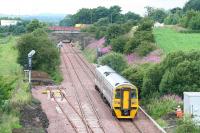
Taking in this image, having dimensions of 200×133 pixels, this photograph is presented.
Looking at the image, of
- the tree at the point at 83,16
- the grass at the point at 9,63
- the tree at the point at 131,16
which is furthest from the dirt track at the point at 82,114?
the tree at the point at 83,16

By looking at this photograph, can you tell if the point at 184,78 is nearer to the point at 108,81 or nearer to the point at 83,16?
the point at 108,81

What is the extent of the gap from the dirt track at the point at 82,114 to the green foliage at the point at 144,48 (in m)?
11.1

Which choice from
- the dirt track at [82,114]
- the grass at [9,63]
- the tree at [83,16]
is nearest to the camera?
the dirt track at [82,114]

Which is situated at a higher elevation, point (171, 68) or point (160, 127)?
point (171, 68)

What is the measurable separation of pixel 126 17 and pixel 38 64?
345ft

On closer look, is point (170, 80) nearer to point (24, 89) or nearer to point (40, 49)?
point (24, 89)

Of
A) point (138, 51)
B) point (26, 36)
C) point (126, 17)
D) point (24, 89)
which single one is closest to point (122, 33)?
point (138, 51)

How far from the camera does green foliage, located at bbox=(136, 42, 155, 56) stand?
60334mm

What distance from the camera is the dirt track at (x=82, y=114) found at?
29766 millimetres

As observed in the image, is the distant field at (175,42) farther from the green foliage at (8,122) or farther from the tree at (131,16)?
the tree at (131,16)

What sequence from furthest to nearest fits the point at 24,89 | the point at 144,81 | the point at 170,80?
the point at 24,89, the point at 144,81, the point at 170,80

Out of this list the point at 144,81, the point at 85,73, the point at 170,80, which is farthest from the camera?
the point at 85,73

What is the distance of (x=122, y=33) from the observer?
268ft

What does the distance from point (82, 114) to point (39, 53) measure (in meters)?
20.0
